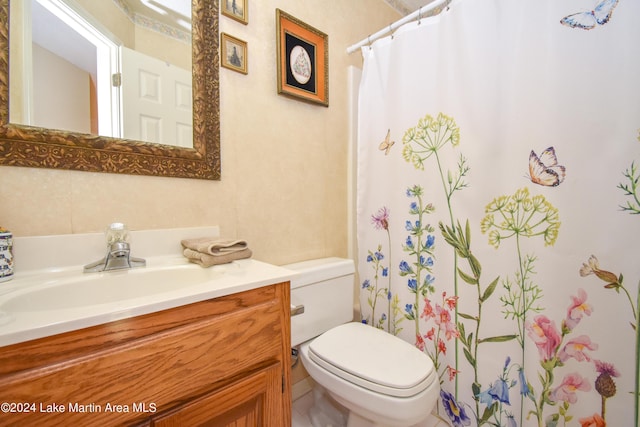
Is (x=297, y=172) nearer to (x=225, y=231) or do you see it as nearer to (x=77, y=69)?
(x=225, y=231)

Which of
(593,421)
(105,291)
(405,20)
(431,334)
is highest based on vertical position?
(405,20)

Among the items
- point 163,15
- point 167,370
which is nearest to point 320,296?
point 167,370

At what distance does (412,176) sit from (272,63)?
81 cm

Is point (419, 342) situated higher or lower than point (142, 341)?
lower

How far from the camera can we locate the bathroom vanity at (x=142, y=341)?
43cm

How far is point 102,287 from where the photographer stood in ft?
2.36

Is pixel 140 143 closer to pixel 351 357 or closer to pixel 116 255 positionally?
pixel 116 255

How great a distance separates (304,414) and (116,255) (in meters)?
1.13

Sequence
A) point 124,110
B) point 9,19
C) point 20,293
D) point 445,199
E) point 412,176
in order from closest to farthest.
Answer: point 20,293, point 9,19, point 124,110, point 445,199, point 412,176

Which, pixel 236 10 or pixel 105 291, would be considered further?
pixel 236 10

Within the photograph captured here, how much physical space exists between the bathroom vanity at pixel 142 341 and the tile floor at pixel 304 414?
0.61m

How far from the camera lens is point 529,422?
35.4 inches

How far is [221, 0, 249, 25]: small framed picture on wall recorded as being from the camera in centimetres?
102

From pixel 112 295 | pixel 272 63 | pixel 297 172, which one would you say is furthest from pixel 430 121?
pixel 112 295
